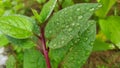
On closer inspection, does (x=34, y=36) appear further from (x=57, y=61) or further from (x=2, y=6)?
(x=2, y=6)

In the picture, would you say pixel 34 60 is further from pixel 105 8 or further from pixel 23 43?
pixel 105 8

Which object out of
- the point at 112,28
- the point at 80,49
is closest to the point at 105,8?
the point at 112,28

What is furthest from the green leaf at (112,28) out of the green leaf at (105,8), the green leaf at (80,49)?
the green leaf at (80,49)

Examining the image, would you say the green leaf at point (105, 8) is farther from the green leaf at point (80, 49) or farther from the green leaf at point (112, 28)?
the green leaf at point (80, 49)

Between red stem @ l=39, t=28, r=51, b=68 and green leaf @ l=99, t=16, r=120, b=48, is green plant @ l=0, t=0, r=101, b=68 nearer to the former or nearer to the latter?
red stem @ l=39, t=28, r=51, b=68

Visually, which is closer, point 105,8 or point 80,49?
point 80,49

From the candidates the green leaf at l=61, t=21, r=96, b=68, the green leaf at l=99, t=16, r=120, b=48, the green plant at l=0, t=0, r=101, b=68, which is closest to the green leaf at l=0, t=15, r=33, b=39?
the green plant at l=0, t=0, r=101, b=68
